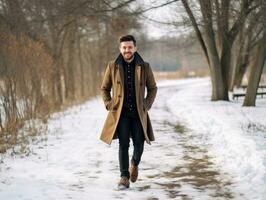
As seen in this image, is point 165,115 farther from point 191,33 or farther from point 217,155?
point 191,33

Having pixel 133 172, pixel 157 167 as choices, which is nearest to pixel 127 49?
pixel 133 172

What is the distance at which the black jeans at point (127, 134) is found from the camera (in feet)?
21.0

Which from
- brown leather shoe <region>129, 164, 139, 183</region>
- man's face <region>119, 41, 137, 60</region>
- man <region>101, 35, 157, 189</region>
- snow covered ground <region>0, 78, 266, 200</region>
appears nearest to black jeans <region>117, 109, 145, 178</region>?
man <region>101, 35, 157, 189</region>

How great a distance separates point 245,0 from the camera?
669 inches

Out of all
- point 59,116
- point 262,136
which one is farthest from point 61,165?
point 59,116

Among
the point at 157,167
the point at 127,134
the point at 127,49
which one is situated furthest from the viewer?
the point at 157,167

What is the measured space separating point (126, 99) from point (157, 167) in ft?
6.55

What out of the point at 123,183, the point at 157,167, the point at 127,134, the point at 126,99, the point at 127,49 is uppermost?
the point at 127,49

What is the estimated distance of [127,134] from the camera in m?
6.45

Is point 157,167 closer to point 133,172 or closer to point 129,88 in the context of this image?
point 133,172

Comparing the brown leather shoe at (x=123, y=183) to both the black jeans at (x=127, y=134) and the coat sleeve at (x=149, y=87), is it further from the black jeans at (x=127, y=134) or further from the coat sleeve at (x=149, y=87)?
the coat sleeve at (x=149, y=87)

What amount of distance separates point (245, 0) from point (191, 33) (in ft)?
30.6

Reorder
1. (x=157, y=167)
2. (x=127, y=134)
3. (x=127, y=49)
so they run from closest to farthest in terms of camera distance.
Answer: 1. (x=127, y=49)
2. (x=127, y=134)
3. (x=157, y=167)

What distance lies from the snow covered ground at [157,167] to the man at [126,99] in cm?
68
